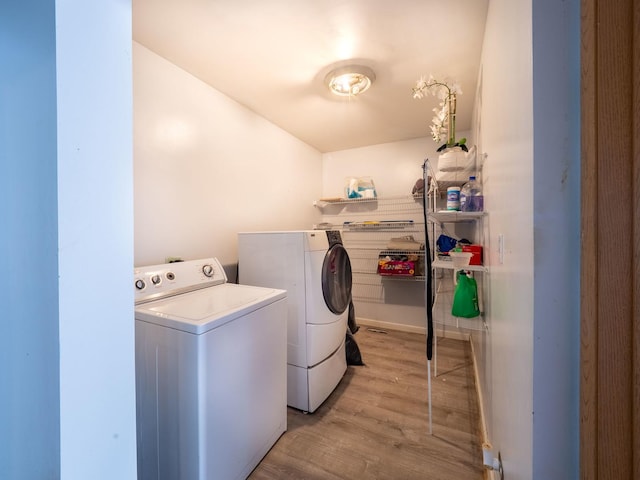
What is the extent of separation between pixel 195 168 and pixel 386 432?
2.25 m

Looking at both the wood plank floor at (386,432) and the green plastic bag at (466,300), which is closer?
the wood plank floor at (386,432)

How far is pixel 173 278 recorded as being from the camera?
154 cm

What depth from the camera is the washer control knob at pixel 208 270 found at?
5.70 feet

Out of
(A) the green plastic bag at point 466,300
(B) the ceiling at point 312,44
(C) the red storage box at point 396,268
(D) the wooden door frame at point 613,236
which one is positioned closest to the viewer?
(D) the wooden door frame at point 613,236

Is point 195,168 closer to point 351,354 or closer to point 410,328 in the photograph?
point 351,354

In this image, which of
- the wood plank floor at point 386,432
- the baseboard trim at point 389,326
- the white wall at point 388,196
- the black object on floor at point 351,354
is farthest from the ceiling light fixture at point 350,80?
the baseboard trim at point 389,326

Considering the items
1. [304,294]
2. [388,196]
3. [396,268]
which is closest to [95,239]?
[304,294]

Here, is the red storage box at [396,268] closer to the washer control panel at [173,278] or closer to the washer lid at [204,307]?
the washer lid at [204,307]

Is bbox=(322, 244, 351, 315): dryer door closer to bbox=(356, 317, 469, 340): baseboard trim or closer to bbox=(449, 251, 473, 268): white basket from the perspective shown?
bbox=(449, 251, 473, 268): white basket

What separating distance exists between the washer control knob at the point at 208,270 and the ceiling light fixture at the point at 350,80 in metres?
1.63

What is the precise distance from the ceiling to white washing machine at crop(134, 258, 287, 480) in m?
1.41

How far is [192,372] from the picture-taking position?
41.9 inches

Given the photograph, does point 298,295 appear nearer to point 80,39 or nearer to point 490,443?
point 490,443

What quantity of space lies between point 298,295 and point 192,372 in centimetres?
89
